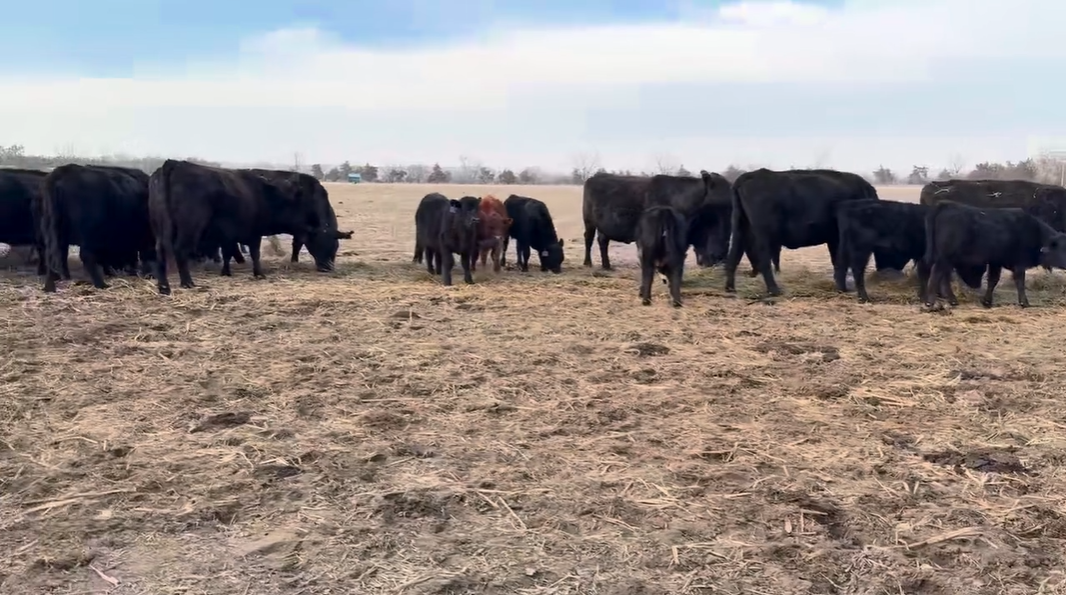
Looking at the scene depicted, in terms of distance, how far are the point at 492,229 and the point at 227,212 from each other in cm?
374

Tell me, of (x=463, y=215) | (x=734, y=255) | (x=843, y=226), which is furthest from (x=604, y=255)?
(x=843, y=226)

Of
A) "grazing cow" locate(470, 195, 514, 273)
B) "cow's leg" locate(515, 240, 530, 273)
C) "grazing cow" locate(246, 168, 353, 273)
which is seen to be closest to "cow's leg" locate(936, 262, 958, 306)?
"grazing cow" locate(470, 195, 514, 273)

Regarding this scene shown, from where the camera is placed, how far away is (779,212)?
10.9 meters

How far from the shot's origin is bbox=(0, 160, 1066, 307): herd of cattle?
9.95 m

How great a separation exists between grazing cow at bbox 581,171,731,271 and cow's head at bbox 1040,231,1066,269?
15.5 feet

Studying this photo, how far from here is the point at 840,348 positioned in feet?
24.2

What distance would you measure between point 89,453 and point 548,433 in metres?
2.56

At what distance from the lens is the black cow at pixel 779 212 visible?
1094 centimetres

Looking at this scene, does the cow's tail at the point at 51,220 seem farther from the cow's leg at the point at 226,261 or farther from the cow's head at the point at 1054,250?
the cow's head at the point at 1054,250

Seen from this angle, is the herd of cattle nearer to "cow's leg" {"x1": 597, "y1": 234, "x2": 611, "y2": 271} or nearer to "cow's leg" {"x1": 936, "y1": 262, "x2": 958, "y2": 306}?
"cow's leg" {"x1": 936, "y1": 262, "x2": 958, "y2": 306}

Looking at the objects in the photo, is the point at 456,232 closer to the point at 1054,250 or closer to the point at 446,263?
the point at 446,263

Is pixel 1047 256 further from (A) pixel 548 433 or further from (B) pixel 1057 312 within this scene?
(A) pixel 548 433

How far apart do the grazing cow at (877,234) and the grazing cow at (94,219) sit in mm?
9262

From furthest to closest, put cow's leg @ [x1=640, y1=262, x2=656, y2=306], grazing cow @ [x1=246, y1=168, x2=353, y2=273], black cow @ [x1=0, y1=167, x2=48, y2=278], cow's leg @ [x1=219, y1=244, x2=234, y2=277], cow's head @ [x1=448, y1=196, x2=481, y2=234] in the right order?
grazing cow @ [x1=246, y1=168, x2=353, y2=273], cow's leg @ [x1=219, y1=244, x2=234, y2=277], black cow @ [x1=0, y1=167, x2=48, y2=278], cow's head @ [x1=448, y1=196, x2=481, y2=234], cow's leg @ [x1=640, y1=262, x2=656, y2=306]
